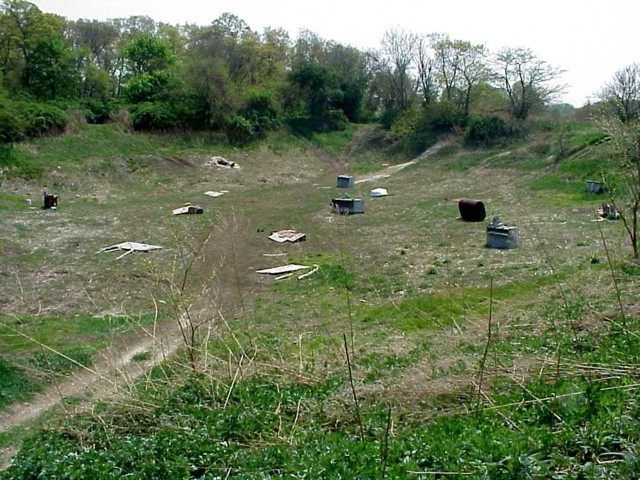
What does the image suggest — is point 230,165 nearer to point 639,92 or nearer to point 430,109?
point 430,109

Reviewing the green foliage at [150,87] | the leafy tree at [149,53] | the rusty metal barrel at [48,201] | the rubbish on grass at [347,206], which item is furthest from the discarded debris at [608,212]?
the leafy tree at [149,53]

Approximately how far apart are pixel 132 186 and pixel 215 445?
30.8m

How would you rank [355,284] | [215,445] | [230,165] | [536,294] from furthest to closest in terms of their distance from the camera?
[230,165], [355,284], [536,294], [215,445]

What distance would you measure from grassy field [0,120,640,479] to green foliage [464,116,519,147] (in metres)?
10.1

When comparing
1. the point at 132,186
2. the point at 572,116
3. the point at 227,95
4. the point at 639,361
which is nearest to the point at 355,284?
the point at 639,361

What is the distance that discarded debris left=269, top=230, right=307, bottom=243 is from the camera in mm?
21438

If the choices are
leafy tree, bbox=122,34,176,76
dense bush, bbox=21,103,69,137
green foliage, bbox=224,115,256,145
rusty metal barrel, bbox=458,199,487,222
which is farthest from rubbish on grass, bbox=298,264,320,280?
leafy tree, bbox=122,34,176,76

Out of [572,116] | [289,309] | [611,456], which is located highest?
[572,116]

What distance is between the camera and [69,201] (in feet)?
98.9

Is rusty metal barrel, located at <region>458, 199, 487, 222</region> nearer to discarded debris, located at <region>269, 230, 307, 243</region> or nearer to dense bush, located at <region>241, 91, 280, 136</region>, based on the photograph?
discarded debris, located at <region>269, 230, 307, 243</region>

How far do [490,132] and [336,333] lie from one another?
114 ft

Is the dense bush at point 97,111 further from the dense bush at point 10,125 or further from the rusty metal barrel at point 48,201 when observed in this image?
the rusty metal barrel at point 48,201

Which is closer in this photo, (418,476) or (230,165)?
(418,476)

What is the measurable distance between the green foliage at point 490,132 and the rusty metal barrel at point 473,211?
20.5 metres
